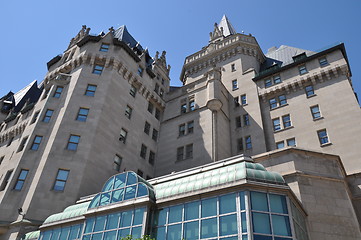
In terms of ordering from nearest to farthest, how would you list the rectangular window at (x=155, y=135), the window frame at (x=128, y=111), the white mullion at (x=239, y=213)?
1. the white mullion at (x=239, y=213)
2. the window frame at (x=128, y=111)
3. the rectangular window at (x=155, y=135)

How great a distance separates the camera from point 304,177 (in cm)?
2252

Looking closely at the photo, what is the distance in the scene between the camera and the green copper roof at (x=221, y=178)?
18.0 metres

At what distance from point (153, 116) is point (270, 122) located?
1731cm

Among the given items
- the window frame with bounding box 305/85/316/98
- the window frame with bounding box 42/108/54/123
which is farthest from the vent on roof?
the window frame with bounding box 42/108/54/123

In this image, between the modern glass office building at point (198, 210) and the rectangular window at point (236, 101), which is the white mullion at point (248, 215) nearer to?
the modern glass office building at point (198, 210)

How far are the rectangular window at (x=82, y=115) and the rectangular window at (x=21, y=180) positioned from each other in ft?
26.1

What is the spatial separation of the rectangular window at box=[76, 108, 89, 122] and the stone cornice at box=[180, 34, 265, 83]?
24.0 metres

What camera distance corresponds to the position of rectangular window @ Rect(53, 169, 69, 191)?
94.3 ft

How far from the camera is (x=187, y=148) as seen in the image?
37562 mm

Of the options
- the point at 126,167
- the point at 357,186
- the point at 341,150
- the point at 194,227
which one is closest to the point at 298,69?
the point at 341,150

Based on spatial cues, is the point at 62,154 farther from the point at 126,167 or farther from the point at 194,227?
the point at 194,227

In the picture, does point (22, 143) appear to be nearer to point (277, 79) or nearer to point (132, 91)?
point (132, 91)

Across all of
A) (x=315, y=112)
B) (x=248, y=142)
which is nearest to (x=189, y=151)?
(x=248, y=142)

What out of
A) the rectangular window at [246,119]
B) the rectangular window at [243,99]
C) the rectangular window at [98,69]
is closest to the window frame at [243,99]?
the rectangular window at [243,99]
